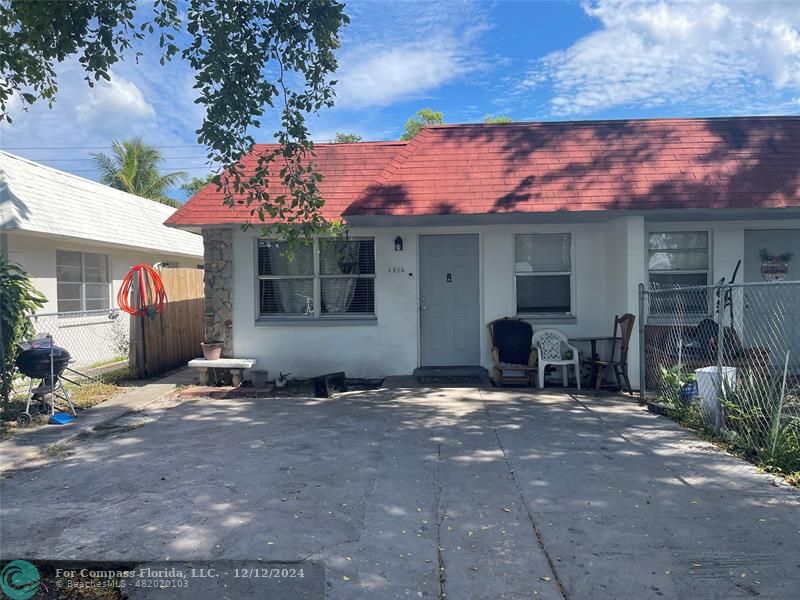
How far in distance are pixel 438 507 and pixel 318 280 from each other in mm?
6006

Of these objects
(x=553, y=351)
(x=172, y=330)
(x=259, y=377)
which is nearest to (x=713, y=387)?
(x=553, y=351)

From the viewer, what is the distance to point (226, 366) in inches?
354

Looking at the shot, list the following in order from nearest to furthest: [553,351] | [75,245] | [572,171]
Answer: [572,171]
[553,351]
[75,245]

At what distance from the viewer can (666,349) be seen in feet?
27.5

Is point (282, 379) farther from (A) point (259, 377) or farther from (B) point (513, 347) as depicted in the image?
(B) point (513, 347)

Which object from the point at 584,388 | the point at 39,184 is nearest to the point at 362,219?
the point at 584,388

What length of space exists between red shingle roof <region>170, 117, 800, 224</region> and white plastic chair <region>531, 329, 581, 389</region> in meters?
2.16

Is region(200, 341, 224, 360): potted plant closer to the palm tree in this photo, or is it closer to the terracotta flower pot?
the terracotta flower pot

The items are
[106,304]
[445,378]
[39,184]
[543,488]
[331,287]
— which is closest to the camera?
[543,488]

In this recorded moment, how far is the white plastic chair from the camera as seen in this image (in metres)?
8.46

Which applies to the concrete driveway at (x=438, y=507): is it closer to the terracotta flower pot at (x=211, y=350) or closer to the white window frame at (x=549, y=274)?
the terracotta flower pot at (x=211, y=350)

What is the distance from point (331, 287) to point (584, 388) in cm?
461

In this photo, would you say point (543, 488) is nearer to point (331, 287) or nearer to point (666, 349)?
point (666, 349)

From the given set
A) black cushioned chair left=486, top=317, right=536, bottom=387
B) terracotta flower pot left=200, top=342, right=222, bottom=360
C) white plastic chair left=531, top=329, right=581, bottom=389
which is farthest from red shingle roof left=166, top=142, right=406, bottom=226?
white plastic chair left=531, top=329, right=581, bottom=389
